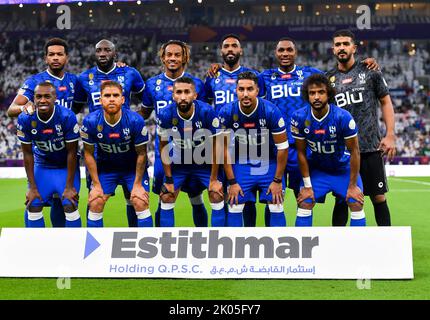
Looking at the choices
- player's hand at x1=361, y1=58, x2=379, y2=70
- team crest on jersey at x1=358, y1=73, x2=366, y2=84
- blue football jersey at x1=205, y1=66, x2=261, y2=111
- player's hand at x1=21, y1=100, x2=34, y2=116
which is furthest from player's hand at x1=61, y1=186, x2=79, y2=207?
player's hand at x1=361, y1=58, x2=379, y2=70

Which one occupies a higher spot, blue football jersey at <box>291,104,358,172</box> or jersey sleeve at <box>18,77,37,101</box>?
jersey sleeve at <box>18,77,37,101</box>

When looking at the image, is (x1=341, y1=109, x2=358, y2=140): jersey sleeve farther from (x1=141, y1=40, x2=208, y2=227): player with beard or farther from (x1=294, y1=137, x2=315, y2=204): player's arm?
(x1=141, y1=40, x2=208, y2=227): player with beard

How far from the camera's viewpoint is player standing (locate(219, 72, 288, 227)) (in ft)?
21.1

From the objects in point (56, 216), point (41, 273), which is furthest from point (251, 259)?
point (56, 216)

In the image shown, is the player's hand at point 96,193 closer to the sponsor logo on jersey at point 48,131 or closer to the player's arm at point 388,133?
the sponsor logo on jersey at point 48,131

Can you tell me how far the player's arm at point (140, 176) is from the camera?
646 cm

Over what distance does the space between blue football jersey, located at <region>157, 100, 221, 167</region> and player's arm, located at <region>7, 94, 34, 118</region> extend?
124 centimetres

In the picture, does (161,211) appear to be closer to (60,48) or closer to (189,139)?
(189,139)

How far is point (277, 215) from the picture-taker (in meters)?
6.71

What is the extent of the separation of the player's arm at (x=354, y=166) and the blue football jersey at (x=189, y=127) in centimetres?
124

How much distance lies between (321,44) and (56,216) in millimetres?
27547

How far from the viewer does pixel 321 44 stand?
33219 mm

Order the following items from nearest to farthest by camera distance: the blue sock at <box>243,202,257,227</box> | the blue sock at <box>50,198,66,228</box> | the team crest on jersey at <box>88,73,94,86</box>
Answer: the blue sock at <box>50,198,66,228</box> < the blue sock at <box>243,202,257,227</box> < the team crest on jersey at <box>88,73,94,86</box>

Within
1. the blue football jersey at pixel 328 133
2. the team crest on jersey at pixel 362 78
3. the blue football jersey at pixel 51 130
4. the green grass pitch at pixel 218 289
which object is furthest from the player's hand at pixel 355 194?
the blue football jersey at pixel 51 130
